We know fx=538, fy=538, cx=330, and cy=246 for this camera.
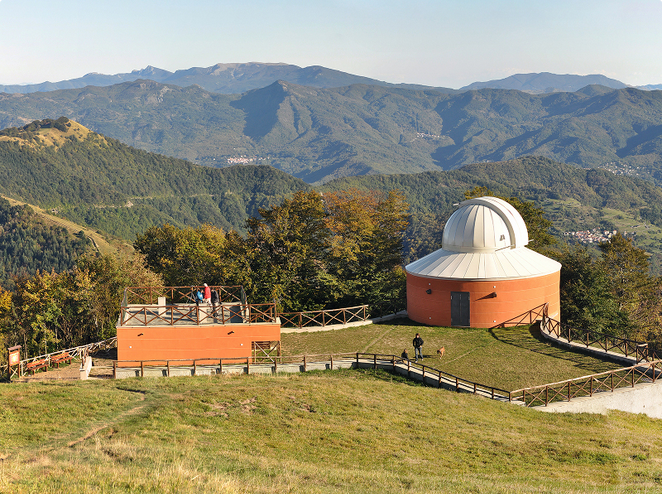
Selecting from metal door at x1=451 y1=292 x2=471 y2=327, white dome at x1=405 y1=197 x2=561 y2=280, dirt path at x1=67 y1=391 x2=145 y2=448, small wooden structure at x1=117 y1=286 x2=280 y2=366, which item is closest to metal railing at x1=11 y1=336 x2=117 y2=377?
small wooden structure at x1=117 y1=286 x2=280 y2=366

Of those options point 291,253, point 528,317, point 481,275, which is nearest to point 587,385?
point 528,317

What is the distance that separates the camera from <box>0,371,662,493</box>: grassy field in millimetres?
11625

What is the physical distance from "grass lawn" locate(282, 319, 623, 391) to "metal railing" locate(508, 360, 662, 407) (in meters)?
0.71

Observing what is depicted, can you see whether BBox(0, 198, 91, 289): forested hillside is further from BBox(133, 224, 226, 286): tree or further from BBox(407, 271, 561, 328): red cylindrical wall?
BBox(407, 271, 561, 328): red cylindrical wall

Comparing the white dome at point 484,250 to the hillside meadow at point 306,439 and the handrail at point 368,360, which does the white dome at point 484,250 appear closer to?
the handrail at point 368,360

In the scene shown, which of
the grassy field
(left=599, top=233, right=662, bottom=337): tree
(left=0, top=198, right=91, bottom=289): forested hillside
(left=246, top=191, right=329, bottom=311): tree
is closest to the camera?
the grassy field

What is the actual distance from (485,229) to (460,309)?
594 cm

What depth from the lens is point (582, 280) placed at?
41031 mm

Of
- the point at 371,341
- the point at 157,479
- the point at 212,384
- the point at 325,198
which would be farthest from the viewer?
the point at 325,198

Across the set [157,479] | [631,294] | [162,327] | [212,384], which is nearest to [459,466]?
[157,479]

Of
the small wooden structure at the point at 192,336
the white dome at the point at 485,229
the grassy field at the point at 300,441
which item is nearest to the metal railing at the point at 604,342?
the grassy field at the point at 300,441

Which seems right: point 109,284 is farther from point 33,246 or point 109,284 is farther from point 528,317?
point 33,246

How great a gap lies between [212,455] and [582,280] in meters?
35.4

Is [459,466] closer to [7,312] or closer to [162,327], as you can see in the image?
[162,327]
